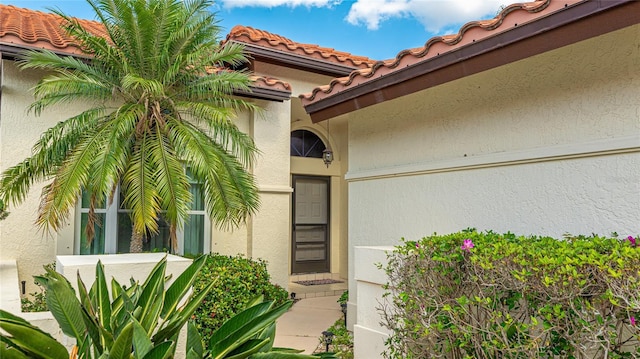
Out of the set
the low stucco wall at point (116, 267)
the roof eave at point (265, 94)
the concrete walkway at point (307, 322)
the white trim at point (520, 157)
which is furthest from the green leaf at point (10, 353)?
the roof eave at point (265, 94)

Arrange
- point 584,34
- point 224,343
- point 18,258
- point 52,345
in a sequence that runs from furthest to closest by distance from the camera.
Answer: point 18,258 → point 584,34 → point 224,343 → point 52,345

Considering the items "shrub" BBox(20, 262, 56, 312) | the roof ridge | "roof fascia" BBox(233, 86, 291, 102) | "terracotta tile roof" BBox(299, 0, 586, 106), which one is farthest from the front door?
"shrub" BBox(20, 262, 56, 312)

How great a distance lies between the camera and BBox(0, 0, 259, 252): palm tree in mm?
7133

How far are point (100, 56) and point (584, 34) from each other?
7.26 m

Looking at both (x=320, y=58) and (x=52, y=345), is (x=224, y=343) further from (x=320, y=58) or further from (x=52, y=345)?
(x=320, y=58)

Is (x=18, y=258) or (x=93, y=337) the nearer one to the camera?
(x=93, y=337)

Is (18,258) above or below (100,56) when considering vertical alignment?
below

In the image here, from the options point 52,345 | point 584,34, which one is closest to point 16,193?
point 52,345

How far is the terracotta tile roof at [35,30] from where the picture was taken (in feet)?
27.4

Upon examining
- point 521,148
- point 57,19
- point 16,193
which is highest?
point 57,19

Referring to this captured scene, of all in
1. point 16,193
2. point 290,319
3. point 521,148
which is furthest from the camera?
point 290,319

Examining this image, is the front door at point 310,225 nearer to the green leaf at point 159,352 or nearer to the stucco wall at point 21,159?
the stucco wall at point 21,159

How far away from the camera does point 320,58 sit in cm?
1201

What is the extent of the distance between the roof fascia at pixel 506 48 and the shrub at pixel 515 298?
1.97 m
